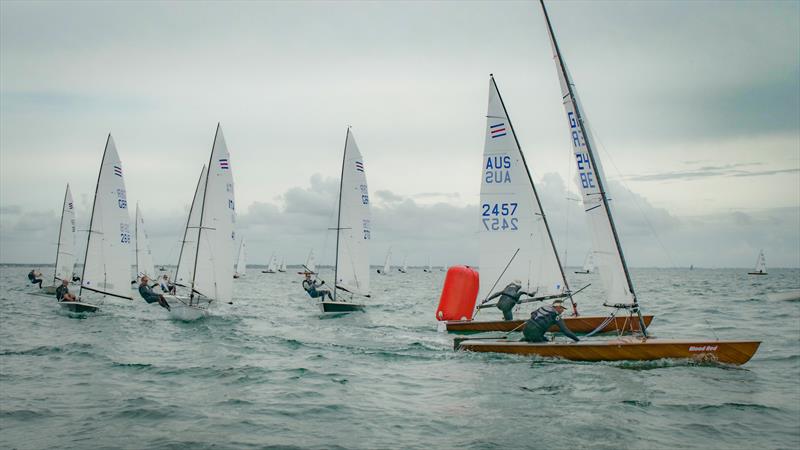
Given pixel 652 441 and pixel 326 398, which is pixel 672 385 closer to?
pixel 652 441

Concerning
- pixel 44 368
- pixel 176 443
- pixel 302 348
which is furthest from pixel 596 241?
pixel 44 368

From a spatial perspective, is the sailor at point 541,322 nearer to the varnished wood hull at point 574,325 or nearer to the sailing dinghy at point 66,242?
the varnished wood hull at point 574,325

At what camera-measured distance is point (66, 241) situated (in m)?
40.1

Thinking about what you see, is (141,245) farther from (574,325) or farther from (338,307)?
(574,325)

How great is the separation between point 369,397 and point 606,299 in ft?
24.4

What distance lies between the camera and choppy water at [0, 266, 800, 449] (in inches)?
363

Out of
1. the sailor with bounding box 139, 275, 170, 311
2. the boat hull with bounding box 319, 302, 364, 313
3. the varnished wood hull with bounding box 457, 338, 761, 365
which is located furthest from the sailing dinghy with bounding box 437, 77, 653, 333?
the sailor with bounding box 139, 275, 170, 311

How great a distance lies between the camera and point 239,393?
12.3 meters

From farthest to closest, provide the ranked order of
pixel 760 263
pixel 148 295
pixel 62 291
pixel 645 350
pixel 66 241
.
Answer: pixel 760 263, pixel 66 241, pixel 148 295, pixel 62 291, pixel 645 350

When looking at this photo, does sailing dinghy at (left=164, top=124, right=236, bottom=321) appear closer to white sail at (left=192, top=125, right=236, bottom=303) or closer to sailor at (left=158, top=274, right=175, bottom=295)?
white sail at (left=192, top=125, right=236, bottom=303)

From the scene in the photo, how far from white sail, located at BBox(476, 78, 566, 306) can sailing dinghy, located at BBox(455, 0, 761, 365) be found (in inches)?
140

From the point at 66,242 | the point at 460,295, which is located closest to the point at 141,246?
the point at 66,242

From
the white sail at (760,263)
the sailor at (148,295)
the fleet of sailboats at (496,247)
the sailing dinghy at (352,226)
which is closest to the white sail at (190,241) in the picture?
the fleet of sailboats at (496,247)

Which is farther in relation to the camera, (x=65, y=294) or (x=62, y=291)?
(x=62, y=291)
